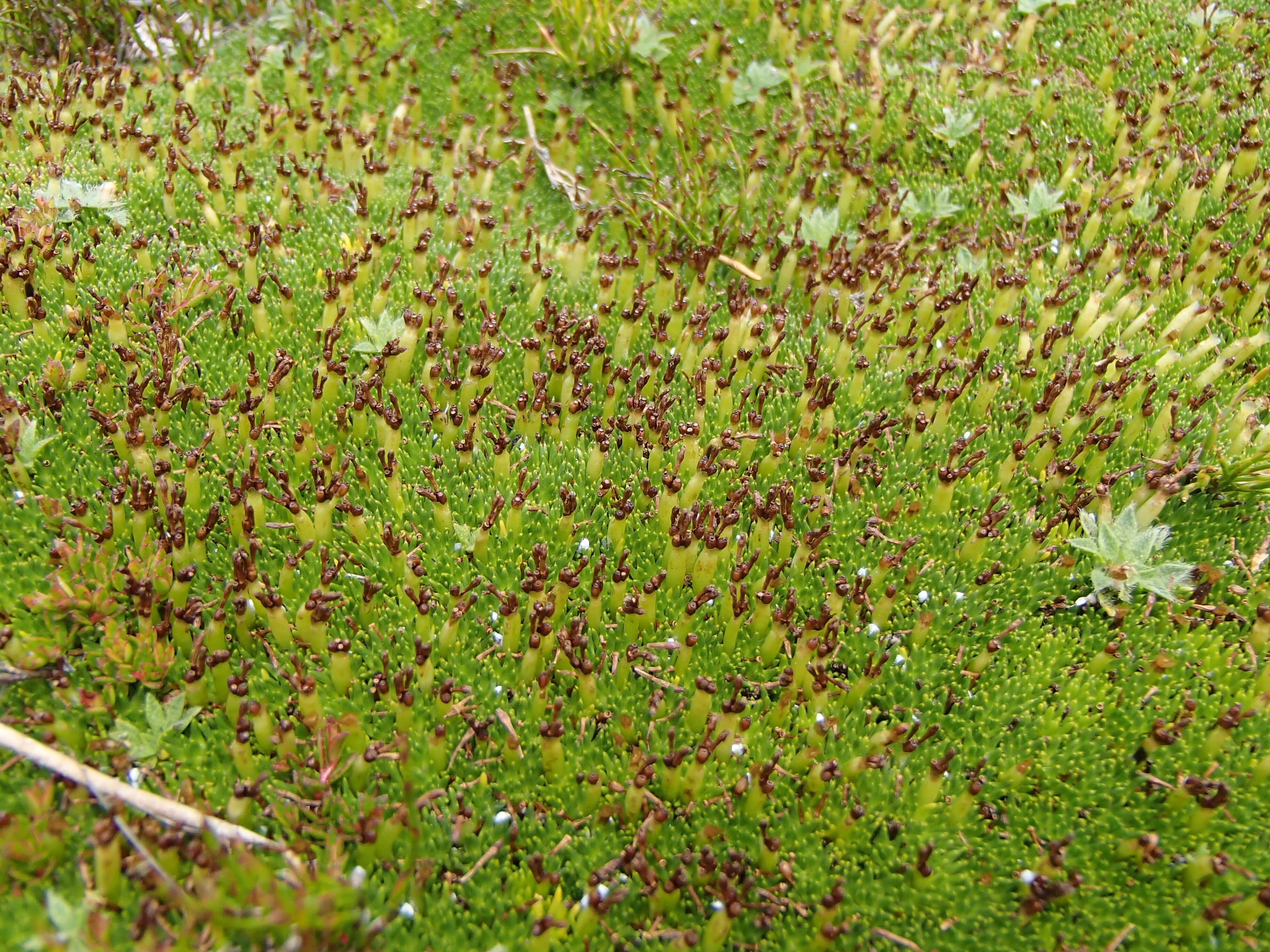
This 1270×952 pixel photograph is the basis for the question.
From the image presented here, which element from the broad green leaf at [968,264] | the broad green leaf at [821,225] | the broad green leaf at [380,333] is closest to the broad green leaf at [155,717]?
the broad green leaf at [380,333]

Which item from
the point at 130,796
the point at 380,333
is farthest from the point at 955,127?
the point at 130,796

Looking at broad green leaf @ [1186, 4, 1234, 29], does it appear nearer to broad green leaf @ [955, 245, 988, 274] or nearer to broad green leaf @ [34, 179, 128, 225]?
broad green leaf @ [955, 245, 988, 274]

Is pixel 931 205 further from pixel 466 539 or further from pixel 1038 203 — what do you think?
pixel 466 539

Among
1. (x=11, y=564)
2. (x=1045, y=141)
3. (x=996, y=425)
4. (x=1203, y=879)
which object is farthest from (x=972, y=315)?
(x=11, y=564)

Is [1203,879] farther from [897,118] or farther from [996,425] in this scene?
[897,118]

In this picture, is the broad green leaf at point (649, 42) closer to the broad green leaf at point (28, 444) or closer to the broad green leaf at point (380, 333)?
the broad green leaf at point (380, 333)

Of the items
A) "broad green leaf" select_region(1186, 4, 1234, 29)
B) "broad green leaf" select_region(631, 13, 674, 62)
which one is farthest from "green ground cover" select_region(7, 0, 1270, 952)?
"broad green leaf" select_region(631, 13, 674, 62)
